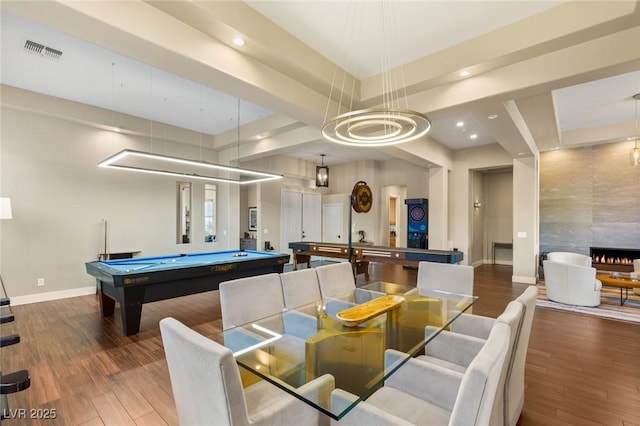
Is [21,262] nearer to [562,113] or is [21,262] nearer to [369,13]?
[369,13]

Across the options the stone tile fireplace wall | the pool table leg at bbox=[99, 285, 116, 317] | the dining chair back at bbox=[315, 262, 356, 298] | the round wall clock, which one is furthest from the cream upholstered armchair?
the pool table leg at bbox=[99, 285, 116, 317]

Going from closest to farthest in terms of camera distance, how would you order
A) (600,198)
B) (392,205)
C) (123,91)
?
(123,91), (600,198), (392,205)

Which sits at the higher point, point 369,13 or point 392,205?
point 369,13

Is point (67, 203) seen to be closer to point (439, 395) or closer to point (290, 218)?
point (290, 218)

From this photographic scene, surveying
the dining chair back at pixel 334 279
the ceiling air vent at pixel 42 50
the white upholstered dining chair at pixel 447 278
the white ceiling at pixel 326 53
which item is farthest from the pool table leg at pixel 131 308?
the white upholstered dining chair at pixel 447 278

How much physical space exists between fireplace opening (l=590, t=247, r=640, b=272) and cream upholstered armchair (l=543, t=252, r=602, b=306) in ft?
8.73

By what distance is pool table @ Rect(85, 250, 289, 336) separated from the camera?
3.47 meters

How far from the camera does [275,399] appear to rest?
1.59m

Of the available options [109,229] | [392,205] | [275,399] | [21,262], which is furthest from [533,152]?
[21,262]

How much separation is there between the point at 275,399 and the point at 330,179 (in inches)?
353

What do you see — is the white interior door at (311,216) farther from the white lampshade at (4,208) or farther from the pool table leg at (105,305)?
the white lampshade at (4,208)

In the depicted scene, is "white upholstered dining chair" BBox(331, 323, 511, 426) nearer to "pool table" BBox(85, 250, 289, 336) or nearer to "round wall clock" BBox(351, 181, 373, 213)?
"pool table" BBox(85, 250, 289, 336)

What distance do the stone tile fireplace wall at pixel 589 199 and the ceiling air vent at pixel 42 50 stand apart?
387 inches

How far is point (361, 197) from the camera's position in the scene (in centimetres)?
833
